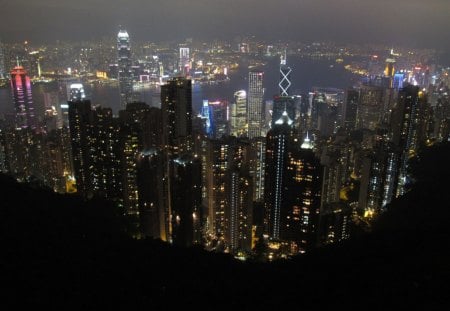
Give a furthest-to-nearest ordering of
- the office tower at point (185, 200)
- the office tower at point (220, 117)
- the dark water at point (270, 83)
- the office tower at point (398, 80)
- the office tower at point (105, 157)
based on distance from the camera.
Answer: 1. the office tower at point (398, 80)
2. the dark water at point (270, 83)
3. the office tower at point (220, 117)
4. the office tower at point (105, 157)
5. the office tower at point (185, 200)

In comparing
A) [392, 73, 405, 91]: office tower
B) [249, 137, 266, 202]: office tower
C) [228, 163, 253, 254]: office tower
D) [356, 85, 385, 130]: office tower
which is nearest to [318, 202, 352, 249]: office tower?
[228, 163, 253, 254]: office tower

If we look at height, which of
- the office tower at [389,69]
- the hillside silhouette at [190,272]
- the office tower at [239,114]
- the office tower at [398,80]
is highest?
the office tower at [389,69]

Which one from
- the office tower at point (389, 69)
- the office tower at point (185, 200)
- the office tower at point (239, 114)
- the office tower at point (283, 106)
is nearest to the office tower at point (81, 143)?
the office tower at point (185, 200)

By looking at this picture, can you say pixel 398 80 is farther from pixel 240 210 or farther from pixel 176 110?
pixel 240 210

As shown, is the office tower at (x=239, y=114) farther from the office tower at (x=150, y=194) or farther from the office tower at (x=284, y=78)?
the office tower at (x=150, y=194)

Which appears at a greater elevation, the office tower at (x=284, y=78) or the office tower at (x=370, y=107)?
the office tower at (x=284, y=78)

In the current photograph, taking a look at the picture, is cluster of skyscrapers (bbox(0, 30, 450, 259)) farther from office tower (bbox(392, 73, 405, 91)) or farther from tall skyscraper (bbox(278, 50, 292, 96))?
tall skyscraper (bbox(278, 50, 292, 96))

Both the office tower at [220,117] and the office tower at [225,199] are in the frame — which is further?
the office tower at [220,117]

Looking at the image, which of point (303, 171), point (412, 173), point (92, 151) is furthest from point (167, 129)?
point (412, 173)
